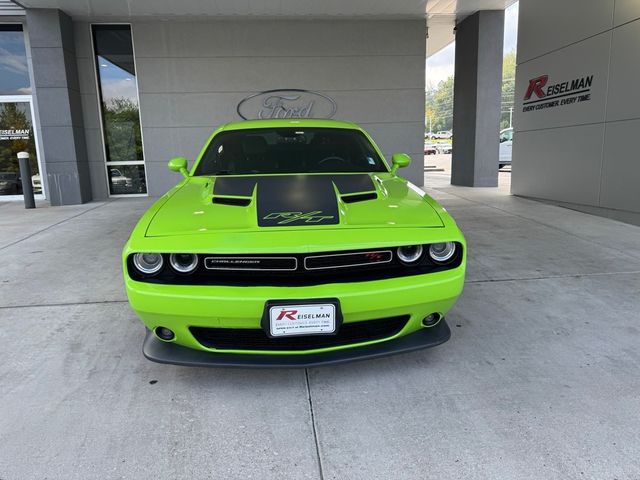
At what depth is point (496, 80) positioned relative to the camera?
1138 cm

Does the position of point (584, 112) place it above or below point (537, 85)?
below

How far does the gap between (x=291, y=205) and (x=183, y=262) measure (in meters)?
0.68

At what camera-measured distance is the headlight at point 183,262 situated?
7.57 feet

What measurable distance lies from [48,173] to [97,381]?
9182 millimetres

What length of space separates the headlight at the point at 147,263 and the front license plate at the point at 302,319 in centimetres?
64

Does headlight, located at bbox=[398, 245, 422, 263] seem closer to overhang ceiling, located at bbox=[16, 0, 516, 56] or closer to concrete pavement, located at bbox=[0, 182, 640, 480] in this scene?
concrete pavement, located at bbox=[0, 182, 640, 480]

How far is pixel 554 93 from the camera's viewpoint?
8547 mm

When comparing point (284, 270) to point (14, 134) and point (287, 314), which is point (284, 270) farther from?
point (14, 134)

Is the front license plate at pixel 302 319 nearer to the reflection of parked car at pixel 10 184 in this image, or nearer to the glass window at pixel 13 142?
the glass window at pixel 13 142

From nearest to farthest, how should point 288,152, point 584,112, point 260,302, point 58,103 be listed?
1. point 260,302
2. point 288,152
3. point 584,112
4. point 58,103

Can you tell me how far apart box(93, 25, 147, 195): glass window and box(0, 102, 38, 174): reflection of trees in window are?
72.9 inches

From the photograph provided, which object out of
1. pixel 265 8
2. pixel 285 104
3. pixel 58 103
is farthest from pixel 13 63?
pixel 285 104

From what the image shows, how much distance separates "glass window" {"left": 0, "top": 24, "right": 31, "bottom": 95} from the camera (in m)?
10.8

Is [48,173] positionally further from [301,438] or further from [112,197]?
[301,438]
